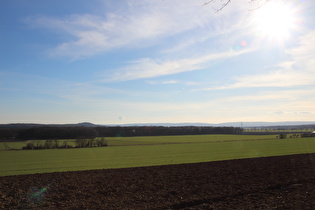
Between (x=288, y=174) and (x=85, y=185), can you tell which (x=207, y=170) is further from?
(x=85, y=185)

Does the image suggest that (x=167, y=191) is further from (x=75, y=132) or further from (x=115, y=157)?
(x=75, y=132)

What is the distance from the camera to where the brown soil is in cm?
1144

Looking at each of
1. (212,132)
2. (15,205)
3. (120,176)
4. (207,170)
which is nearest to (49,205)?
(15,205)

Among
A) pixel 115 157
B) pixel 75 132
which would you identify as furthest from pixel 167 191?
pixel 75 132

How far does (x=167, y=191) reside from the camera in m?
13.9

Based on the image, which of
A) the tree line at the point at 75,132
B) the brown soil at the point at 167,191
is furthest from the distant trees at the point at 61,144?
the brown soil at the point at 167,191

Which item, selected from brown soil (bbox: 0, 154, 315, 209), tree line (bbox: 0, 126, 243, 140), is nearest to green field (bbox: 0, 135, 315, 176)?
brown soil (bbox: 0, 154, 315, 209)

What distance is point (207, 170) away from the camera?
20375mm

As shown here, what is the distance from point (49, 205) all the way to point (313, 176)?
1472 centimetres

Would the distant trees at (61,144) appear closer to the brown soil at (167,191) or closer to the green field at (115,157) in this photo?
the green field at (115,157)

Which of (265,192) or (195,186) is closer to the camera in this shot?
(265,192)

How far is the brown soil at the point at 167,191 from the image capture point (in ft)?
37.5

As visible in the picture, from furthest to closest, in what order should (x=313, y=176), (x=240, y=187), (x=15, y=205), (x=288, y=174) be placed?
(x=288, y=174), (x=313, y=176), (x=240, y=187), (x=15, y=205)

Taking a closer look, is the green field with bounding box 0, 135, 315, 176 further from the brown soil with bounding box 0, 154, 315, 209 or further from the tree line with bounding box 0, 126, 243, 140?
the tree line with bounding box 0, 126, 243, 140
